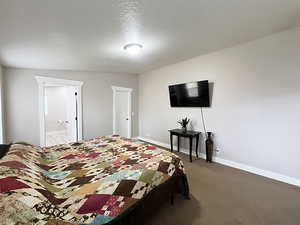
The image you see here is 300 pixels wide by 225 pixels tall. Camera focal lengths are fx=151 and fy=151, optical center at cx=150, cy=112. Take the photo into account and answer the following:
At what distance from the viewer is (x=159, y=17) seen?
194cm

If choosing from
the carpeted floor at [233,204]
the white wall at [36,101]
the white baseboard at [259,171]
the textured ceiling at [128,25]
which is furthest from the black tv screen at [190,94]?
the white wall at [36,101]

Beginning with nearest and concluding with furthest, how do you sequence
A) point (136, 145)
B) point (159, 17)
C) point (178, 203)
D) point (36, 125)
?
point (159, 17) < point (178, 203) < point (136, 145) < point (36, 125)

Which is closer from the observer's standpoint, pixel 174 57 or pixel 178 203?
pixel 178 203

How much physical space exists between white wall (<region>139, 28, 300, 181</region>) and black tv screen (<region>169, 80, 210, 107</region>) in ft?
0.65

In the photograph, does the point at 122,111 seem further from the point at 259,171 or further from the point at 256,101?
the point at 259,171

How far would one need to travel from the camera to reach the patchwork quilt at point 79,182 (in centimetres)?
95

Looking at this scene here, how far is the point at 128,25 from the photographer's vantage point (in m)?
2.10

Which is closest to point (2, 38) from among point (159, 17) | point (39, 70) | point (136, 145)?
point (39, 70)

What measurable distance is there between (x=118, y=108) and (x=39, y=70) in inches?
98.6

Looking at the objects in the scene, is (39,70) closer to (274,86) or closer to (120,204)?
(120,204)

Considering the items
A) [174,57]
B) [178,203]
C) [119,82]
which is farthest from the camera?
[119,82]

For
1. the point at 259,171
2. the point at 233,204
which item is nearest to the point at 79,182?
the point at 233,204

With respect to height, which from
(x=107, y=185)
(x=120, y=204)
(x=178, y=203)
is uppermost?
(x=107, y=185)

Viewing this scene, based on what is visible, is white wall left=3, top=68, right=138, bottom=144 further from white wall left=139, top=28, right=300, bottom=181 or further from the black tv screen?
white wall left=139, top=28, right=300, bottom=181
